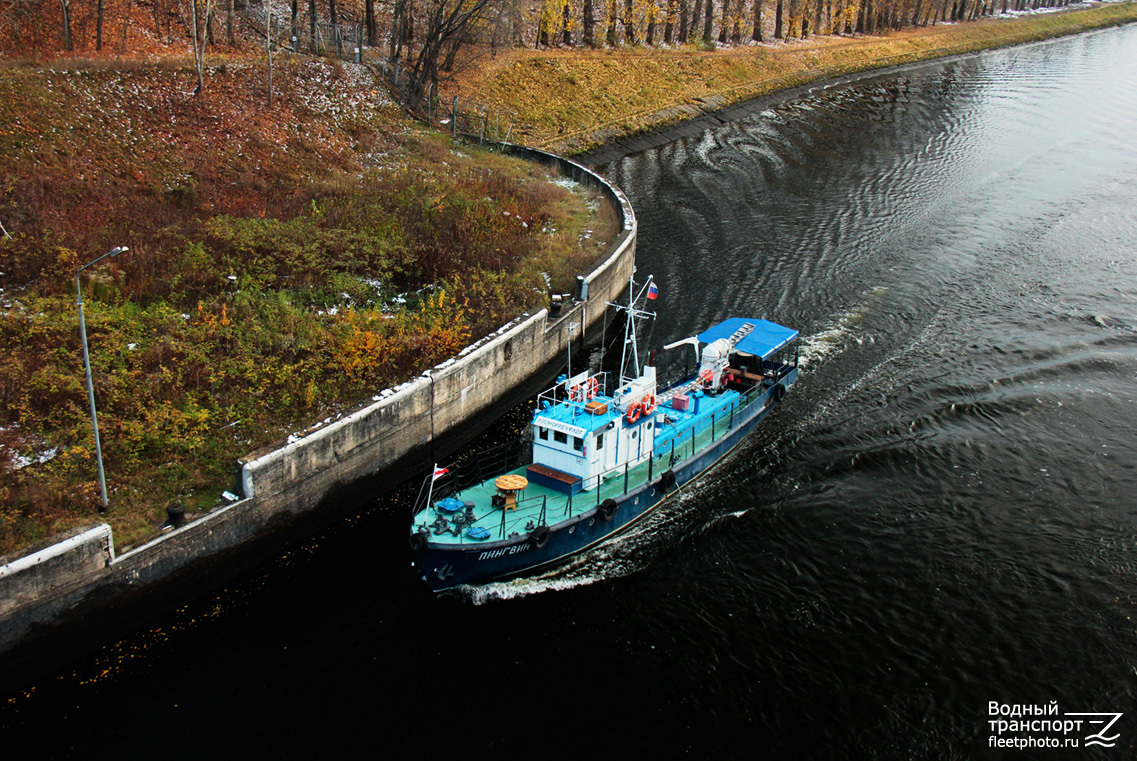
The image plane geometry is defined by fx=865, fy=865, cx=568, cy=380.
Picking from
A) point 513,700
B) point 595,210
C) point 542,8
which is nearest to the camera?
point 513,700

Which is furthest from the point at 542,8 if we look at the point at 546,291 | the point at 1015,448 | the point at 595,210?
the point at 1015,448

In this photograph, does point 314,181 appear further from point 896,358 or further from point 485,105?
point 896,358

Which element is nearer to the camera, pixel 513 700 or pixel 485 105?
pixel 513 700

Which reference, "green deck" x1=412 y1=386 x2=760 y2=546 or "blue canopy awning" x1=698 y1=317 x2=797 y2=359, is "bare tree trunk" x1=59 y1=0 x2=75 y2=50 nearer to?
"green deck" x1=412 y1=386 x2=760 y2=546

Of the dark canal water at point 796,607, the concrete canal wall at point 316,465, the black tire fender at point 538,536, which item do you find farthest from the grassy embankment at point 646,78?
the black tire fender at point 538,536

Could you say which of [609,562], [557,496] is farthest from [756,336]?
[609,562]

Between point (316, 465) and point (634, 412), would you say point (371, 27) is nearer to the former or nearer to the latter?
point (316, 465)

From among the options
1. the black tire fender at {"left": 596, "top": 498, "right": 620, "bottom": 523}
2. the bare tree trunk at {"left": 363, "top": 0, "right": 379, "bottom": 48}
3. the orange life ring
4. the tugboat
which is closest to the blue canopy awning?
the tugboat
